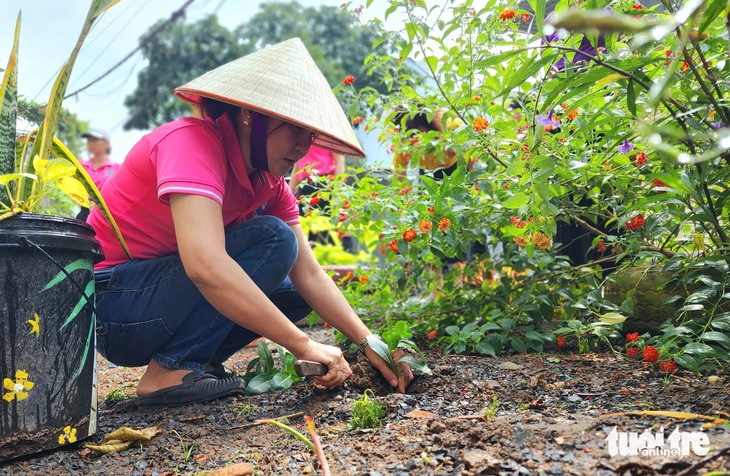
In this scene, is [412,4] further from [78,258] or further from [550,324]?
[78,258]

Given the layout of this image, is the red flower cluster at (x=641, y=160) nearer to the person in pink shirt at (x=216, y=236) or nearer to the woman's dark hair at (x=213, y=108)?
the person in pink shirt at (x=216, y=236)

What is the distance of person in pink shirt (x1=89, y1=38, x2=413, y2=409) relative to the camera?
1.65m

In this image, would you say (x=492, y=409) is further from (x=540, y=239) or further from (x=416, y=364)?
(x=540, y=239)

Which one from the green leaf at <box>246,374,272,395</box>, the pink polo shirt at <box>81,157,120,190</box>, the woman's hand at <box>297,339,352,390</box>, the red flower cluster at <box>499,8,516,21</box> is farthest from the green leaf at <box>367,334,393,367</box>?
the pink polo shirt at <box>81,157,120,190</box>

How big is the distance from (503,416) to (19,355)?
1.13 meters

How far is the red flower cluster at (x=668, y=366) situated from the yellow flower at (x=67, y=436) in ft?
5.13

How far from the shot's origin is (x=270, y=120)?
5.96 feet

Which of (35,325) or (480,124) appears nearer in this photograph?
(35,325)

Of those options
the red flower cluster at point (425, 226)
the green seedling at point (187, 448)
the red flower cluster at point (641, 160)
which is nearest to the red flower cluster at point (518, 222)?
the red flower cluster at point (425, 226)

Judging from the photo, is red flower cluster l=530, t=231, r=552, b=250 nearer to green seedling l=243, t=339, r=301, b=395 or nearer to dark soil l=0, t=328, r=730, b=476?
dark soil l=0, t=328, r=730, b=476

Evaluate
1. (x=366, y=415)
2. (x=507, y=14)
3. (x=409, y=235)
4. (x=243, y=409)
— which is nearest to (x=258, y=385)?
(x=243, y=409)

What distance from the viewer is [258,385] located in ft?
6.64

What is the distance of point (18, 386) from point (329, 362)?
79cm

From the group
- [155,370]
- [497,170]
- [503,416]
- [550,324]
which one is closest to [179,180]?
[155,370]
